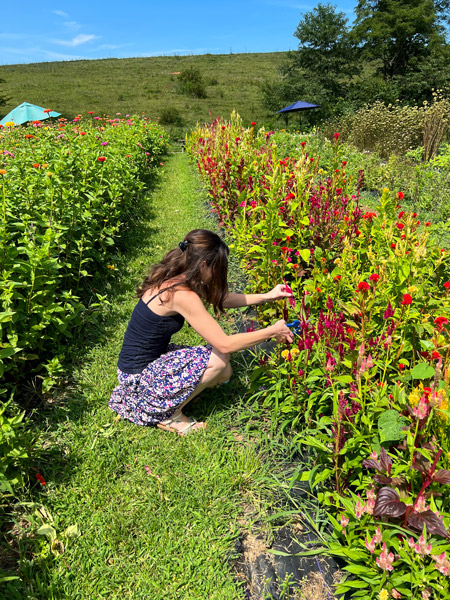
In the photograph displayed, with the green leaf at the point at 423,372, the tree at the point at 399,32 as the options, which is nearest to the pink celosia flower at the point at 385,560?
the green leaf at the point at 423,372

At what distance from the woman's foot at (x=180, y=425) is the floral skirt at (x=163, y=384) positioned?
3cm

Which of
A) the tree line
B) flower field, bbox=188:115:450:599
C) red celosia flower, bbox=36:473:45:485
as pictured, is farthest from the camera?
the tree line

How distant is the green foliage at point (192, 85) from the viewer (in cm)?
3744

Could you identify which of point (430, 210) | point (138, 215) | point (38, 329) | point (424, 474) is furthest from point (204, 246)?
point (430, 210)

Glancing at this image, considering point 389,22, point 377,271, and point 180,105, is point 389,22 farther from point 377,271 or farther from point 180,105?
point 377,271

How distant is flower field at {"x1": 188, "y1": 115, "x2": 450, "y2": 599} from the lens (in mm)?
1250

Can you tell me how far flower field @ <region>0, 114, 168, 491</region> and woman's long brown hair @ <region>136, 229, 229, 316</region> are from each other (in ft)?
2.48

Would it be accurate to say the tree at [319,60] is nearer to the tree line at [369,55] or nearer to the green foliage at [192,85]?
the tree line at [369,55]

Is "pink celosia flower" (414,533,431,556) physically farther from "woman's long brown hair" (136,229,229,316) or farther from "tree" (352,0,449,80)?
"tree" (352,0,449,80)

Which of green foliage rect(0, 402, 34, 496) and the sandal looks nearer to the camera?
green foliage rect(0, 402, 34, 496)

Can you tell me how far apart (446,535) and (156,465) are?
55.5 inches

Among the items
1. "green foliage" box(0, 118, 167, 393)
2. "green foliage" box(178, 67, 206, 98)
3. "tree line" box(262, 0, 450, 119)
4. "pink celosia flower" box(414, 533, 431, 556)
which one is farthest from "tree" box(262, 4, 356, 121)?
"pink celosia flower" box(414, 533, 431, 556)

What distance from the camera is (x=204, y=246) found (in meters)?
2.06

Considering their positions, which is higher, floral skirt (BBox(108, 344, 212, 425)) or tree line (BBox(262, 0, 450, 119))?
tree line (BBox(262, 0, 450, 119))
